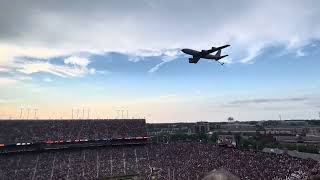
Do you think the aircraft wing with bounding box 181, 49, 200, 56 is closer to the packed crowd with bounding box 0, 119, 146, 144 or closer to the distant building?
the distant building

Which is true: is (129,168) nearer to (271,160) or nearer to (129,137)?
(129,137)

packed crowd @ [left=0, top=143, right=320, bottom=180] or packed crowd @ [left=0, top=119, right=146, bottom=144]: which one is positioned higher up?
packed crowd @ [left=0, top=119, right=146, bottom=144]

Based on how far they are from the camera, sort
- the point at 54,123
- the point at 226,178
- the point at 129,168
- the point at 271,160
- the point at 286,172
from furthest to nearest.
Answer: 1. the point at 54,123
2. the point at 129,168
3. the point at 271,160
4. the point at 286,172
5. the point at 226,178

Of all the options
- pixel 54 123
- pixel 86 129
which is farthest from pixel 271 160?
pixel 54 123

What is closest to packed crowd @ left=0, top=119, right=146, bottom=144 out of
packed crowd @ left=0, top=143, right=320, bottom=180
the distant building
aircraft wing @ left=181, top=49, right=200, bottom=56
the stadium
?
the stadium

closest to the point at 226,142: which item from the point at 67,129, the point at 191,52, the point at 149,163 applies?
the point at 149,163

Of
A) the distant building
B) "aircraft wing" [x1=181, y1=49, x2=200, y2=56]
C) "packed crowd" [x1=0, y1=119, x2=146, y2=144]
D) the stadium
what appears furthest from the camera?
the distant building

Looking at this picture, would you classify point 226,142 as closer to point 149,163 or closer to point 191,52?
point 149,163
